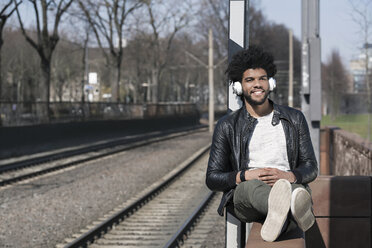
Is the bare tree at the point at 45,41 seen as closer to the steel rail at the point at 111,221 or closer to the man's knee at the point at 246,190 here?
the steel rail at the point at 111,221

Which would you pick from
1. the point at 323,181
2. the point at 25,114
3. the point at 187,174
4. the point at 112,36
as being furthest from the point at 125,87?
the point at 323,181

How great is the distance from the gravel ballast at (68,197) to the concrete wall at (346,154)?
157 inches

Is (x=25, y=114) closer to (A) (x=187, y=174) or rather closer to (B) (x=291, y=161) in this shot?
(A) (x=187, y=174)

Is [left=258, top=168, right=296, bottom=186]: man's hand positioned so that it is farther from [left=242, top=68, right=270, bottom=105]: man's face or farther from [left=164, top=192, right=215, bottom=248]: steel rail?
[left=164, top=192, right=215, bottom=248]: steel rail

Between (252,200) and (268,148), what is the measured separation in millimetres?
378

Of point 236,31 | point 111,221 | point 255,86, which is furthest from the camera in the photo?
point 111,221

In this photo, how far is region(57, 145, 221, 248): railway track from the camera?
8.35 meters

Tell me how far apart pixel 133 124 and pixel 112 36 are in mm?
8339

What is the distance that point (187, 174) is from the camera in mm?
17141

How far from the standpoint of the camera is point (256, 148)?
3738 mm

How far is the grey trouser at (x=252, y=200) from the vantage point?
3.44m

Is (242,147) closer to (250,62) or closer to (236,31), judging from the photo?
(250,62)

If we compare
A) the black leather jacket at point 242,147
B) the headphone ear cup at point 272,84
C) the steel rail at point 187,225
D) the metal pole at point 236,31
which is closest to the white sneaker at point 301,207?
the black leather jacket at point 242,147

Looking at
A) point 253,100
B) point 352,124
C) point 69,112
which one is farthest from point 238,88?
point 352,124
